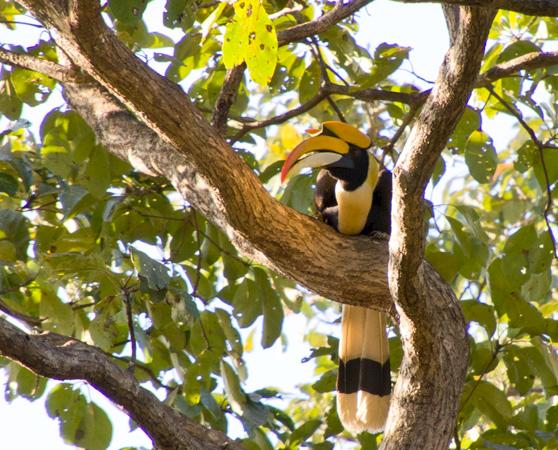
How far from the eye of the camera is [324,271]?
3373 mm

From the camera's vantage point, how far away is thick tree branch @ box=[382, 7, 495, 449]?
2.63 metres

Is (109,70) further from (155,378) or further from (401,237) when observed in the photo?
(155,378)

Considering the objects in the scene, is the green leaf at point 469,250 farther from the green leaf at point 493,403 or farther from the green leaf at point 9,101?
the green leaf at point 9,101

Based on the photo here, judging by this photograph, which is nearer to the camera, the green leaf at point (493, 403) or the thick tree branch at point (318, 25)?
the thick tree branch at point (318, 25)

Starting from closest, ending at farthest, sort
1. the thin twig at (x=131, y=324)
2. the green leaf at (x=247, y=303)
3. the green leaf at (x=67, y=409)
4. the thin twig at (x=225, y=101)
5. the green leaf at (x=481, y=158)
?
the thin twig at (x=131, y=324), the thin twig at (x=225, y=101), the green leaf at (x=67, y=409), the green leaf at (x=481, y=158), the green leaf at (x=247, y=303)

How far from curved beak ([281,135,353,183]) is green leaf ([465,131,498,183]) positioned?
57cm

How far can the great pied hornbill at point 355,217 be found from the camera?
156 inches

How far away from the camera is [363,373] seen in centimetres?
401

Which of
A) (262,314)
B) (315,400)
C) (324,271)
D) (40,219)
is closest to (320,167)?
(262,314)

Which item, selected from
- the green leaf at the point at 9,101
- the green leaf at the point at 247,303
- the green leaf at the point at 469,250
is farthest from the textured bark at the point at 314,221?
the green leaf at the point at 9,101

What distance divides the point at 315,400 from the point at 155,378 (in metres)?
2.07

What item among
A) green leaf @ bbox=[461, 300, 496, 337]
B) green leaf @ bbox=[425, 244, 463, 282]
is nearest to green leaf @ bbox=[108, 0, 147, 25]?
green leaf @ bbox=[425, 244, 463, 282]

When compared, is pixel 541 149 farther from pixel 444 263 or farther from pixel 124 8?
pixel 124 8

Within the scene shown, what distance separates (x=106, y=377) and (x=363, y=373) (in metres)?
1.49
